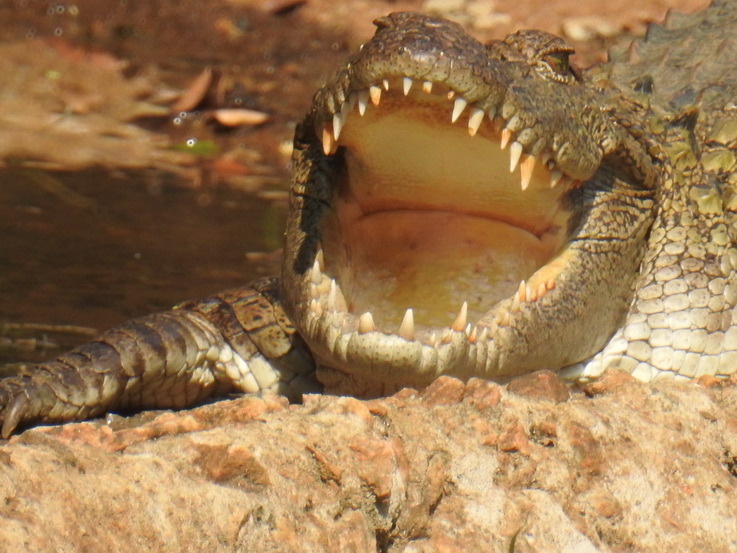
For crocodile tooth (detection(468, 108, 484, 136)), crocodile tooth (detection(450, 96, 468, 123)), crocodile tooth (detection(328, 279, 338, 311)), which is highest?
crocodile tooth (detection(450, 96, 468, 123))

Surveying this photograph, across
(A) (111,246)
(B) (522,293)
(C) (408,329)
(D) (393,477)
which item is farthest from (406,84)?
(A) (111,246)

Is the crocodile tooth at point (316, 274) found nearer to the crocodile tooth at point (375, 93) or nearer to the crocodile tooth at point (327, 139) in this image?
the crocodile tooth at point (327, 139)

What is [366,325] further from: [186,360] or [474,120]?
[186,360]

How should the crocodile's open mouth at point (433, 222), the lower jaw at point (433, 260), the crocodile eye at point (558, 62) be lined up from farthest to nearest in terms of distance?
1. the lower jaw at point (433, 260)
2. the crocodile eye at point (558, 62)
3. the crocodile's open mouth at point (433, 222)

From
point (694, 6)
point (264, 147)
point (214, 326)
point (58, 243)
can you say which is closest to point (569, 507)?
point (214, 326)

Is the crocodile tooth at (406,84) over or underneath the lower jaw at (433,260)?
over

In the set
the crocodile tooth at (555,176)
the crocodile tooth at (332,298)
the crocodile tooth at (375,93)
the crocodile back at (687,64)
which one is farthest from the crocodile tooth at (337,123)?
the crocodile back at (687,64)

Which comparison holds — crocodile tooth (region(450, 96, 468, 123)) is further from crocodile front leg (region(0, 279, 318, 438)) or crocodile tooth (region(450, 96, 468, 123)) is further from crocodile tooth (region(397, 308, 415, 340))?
crocodile front leg (region(0, 279, 318, 438))

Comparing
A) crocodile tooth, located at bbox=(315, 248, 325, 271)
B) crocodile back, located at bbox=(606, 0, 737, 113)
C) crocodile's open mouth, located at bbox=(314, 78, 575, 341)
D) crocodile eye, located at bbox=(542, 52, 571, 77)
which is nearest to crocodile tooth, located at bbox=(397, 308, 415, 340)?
crocodile's open mouth, located at bbox=(314, 78, 575, 341)
